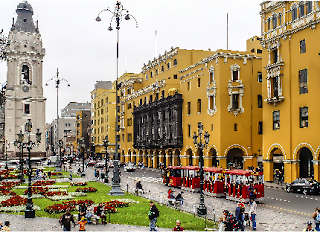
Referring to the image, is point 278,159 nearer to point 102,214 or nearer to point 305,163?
point 305,163

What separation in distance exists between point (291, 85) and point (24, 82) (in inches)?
2260

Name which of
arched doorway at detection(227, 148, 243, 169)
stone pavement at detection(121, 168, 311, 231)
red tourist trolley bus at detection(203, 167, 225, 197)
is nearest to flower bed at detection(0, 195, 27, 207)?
stone pavement at detection(121, 168, 311, 231)

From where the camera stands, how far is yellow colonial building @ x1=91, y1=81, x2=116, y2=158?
352ft

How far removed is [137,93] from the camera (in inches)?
3339

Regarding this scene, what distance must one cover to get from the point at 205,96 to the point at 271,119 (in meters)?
13.5

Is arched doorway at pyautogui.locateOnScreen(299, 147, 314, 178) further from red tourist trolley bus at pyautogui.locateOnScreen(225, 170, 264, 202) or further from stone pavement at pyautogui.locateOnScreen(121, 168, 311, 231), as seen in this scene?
Result: red tourist trolley bus at pyautogui.locateOnScreen(225, 170, 264, 202)

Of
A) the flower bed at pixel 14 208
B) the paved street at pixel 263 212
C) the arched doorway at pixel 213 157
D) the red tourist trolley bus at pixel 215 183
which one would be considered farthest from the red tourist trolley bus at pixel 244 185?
the arched doorway at pixel 213 157

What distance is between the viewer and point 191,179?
126 feet

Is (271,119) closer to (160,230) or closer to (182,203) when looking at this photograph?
(182,203)

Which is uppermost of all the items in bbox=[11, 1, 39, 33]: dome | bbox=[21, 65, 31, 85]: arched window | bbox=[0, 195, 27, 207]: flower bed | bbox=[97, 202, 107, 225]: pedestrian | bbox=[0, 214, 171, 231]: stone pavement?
bbox=[11, 1, 39, 33]: dome

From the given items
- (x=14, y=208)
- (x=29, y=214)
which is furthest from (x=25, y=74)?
(x=29, y=214)

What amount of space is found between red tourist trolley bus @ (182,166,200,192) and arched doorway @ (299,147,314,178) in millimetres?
13983

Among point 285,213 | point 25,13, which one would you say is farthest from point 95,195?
point 25,13

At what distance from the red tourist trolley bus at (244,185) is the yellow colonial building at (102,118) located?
69.0m
